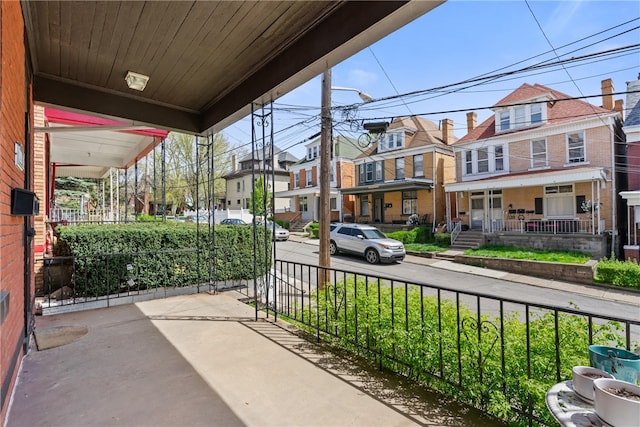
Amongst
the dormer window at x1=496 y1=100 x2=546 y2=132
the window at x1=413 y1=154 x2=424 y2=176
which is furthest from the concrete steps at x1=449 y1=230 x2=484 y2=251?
the dormer window at x1=496 y1=100 x2=546 y2=132

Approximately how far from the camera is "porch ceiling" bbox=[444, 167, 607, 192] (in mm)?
12125

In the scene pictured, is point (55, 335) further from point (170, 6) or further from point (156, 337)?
point (170, 6)

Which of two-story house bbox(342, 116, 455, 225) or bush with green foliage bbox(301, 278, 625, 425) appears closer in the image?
bush with green foliage bbox(301, 278, 625, 425)

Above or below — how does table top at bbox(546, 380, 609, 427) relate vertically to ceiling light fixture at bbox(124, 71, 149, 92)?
below

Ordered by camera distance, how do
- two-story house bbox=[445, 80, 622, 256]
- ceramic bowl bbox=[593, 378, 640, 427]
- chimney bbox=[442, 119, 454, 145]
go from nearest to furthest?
ceramic bowl bbox=[593, 378, 640, 427]
two-story house bbox=[445, 80, 622, 256]
chimney bbox=[442, 119, 454, 145]

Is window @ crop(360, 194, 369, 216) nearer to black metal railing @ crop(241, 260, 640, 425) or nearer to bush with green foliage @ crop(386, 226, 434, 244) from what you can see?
bush with green foliage @ crop(386, 226, 434, 244)

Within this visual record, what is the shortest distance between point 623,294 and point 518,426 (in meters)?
9.80

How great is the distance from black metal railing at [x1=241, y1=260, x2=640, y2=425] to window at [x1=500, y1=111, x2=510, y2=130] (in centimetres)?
1609

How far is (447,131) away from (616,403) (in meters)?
20.5

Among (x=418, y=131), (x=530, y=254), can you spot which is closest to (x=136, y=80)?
(x=530, y=254)

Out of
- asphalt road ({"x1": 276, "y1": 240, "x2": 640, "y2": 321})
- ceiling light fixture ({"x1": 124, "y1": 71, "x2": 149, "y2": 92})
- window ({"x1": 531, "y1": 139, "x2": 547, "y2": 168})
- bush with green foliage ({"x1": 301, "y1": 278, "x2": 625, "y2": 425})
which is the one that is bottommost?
asphalt road ({"x1": 276, "y1": 240, "x2": 640, "y2": 321})

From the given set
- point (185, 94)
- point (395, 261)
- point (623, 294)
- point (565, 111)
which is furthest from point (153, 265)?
point (565, 111)

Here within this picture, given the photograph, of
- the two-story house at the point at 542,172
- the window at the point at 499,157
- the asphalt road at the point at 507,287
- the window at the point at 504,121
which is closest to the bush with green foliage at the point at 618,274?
the asphalt road at the point at 507,287

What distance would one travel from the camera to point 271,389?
240cm
